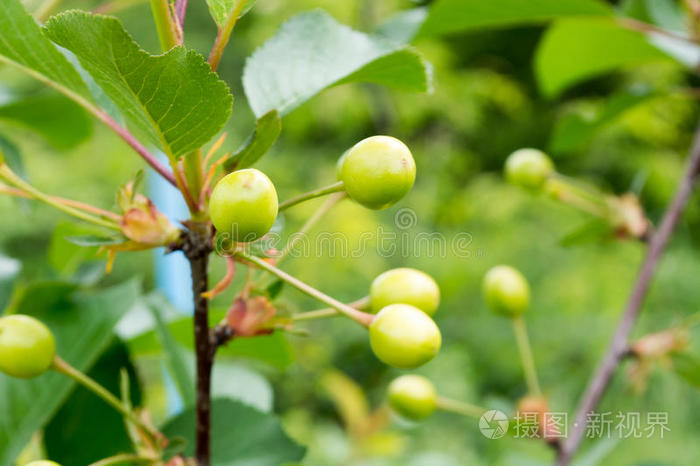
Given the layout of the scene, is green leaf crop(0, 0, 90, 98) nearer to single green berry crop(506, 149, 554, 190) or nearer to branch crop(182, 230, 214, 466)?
branch crop(182, 230, 214, 466)

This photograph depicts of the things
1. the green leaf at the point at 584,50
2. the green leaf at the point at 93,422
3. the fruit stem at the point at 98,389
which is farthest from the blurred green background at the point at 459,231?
the fruit stem at the point at 98,389

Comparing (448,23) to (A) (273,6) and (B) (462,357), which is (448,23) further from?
(A) (273,6)

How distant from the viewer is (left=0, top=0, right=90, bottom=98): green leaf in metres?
0.35

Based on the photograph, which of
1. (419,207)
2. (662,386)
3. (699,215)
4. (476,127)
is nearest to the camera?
(662,386)

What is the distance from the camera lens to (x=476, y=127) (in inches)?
138

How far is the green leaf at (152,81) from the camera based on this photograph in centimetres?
30

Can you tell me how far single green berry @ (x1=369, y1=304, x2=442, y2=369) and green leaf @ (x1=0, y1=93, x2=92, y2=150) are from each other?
50 cm

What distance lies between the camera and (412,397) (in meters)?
0.61

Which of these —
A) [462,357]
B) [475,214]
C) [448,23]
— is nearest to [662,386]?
[462,357]

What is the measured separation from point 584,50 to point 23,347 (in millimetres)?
810

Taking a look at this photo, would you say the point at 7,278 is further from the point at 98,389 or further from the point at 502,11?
the point at 502,11

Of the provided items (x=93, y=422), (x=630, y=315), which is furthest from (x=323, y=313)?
(x=630, y=315)

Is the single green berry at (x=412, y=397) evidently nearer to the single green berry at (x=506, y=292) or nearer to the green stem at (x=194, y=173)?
the single green berry at (x=506, y=292)

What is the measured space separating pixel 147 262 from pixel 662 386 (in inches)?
93.3
